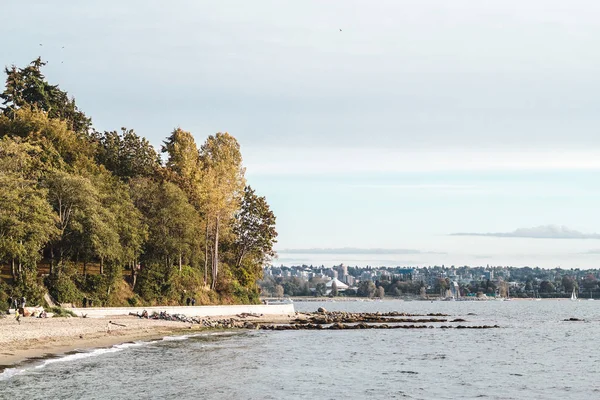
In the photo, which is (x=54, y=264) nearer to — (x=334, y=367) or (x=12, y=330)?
(x=12, y=330)

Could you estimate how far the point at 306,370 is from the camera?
46.5 m

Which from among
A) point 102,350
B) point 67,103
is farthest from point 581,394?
point 67,103

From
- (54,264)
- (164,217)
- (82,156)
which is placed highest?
(82,156)

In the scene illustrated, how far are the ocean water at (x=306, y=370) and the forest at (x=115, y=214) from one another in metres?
12.8

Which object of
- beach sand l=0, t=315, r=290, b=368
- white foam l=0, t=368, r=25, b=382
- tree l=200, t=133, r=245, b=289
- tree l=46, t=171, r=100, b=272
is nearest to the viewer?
white foam l=0, t=368, r=25, b=382

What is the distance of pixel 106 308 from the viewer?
224ft

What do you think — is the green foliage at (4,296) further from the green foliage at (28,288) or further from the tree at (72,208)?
the tree at (72,208)

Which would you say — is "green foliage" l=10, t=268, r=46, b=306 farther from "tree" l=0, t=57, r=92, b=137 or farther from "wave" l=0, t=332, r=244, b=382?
"tree" l=0, t=57, r=92, b=137

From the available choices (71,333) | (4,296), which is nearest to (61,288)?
(4,296)

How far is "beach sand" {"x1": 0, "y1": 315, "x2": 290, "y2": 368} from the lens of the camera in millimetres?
43844

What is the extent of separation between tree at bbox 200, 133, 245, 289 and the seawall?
17.5 feet

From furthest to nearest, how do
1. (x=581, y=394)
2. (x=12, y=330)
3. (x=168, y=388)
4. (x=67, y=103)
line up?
1. (x=67, y=103)
2. (x=12, y=330)
3. (x=581, y=394)
4. (x=168, y=388)

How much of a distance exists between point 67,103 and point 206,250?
3287cm

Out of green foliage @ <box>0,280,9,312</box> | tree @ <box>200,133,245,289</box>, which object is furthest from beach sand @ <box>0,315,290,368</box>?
tree @ <box>200,133,245,289</box>
